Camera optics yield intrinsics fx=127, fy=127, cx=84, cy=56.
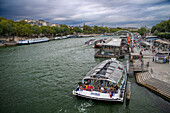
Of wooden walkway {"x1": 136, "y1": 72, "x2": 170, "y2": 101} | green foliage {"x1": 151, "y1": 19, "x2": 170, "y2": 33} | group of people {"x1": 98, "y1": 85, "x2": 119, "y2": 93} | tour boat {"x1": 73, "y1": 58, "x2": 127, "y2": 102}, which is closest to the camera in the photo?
tour boat {"x1": 73, "y1": 58, "x2": 127, "y2": 102}

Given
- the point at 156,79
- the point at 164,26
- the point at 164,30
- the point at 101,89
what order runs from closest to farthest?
the point at 101,89 → the point at 156,79 → the point at 164,26 → the point at 164,30

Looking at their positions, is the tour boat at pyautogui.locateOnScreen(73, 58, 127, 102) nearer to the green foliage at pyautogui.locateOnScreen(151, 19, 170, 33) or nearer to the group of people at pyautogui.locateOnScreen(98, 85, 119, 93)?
the group of people at pyautogui.locateOnScreen(98, 85, 119, 93)

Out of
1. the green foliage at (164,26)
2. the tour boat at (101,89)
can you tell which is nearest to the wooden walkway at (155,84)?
the tour boat at (101,89)

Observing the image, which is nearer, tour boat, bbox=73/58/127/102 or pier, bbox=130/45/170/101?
tour boat, bbox=73/58/127/102

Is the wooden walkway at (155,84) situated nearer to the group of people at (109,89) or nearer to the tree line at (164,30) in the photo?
the group of people at (109,89)

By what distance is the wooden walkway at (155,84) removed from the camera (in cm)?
1709

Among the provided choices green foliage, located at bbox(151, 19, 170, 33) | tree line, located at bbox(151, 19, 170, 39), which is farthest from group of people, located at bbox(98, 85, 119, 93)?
green foliage, located at bbox(151, 19, 170, 33)

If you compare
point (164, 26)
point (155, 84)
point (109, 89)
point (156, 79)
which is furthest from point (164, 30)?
point (109, 89)

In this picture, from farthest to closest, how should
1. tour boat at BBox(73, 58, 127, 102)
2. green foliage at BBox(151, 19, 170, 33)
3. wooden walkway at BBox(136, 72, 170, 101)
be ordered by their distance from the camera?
green foliage at BBox(151, 19, 170, 33)
wooden walkway at BBox(136, 72, 170, 101)
tour boat at BBox(73, 58, 127, 102)

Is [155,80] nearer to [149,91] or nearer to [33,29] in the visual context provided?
[149,91]

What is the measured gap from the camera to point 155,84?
18969 mm

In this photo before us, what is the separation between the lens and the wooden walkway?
17.1 m

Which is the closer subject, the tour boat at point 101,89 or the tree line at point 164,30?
the tour boat at point 101,89

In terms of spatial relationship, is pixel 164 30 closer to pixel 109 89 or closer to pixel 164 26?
pixel 164 26
